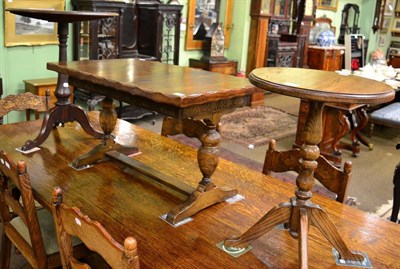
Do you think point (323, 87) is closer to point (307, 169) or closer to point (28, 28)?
point (307, 169)

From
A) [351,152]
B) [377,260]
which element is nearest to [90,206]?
[377,260]

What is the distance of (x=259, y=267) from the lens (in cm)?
124

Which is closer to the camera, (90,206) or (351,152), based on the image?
(90,206)

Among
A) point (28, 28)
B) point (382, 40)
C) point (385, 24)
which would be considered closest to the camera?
point (28, 28)

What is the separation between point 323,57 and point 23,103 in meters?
6.37

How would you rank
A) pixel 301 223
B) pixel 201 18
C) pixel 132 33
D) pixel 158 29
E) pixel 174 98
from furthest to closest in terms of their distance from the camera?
pixel 201 18 < pixel 132 33 < pixel 158 29 < pixel 174 98 < pixel 301 223

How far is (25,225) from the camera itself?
65.9 inches

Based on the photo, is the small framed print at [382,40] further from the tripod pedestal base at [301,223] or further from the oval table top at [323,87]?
the tripod pedestal base at [301,223]

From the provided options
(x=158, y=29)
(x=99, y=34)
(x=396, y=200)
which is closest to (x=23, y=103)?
(x=99, y=34)

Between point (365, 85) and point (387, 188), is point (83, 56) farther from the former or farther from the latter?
point (365, 85)

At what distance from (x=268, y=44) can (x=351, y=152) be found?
2528mm

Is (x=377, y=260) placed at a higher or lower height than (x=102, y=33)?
lower

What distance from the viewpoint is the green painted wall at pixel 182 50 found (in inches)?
165

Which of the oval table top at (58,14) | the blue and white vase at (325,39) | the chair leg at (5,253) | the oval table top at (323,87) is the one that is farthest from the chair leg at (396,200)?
the blue and white vase at (325,39)
